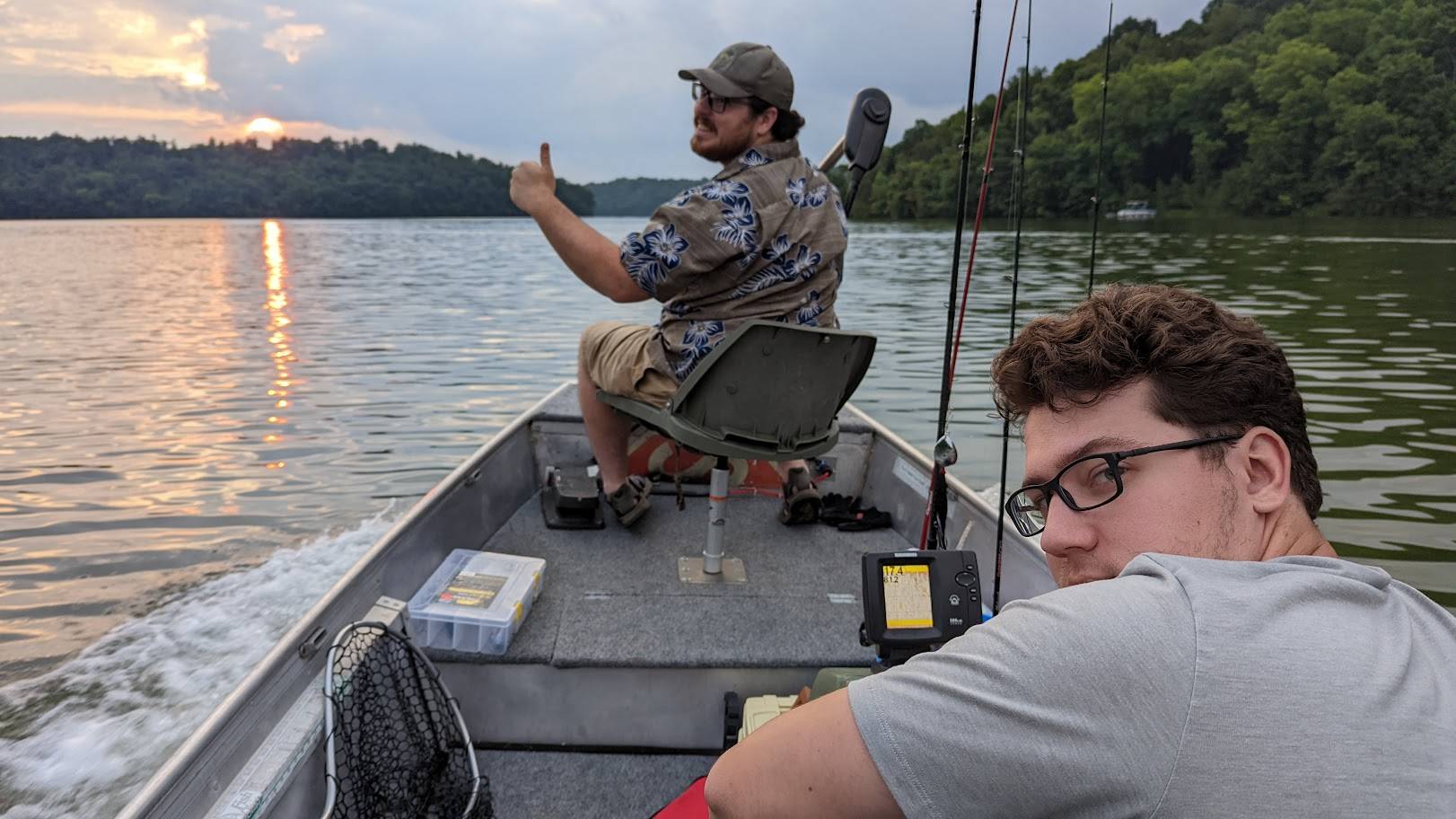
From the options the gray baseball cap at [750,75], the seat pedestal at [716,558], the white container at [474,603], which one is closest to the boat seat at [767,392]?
the seat pedestal at [716,558]

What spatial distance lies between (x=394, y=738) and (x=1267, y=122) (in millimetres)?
17941

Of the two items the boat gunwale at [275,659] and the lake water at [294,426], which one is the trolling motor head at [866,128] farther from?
the boat gunwale at [275,659]

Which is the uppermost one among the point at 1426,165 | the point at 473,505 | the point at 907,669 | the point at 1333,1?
the point at 1333,1

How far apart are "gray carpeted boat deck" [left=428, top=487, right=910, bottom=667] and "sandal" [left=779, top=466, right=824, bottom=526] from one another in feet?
0.15

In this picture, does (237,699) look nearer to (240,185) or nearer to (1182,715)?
(1182,715)

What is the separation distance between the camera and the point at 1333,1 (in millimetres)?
18766

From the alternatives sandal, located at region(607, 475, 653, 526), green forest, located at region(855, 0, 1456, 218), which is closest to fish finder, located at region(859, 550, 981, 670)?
sandal, located at region(607, 475, 653, 526)

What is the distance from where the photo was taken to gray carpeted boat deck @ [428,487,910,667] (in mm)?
2445

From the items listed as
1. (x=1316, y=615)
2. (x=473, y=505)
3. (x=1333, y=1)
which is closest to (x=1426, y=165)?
(x=1333, y=1)

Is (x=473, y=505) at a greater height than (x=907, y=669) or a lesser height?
lesser

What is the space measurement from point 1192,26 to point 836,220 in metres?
17.0

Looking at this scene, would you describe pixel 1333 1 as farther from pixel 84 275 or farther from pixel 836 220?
pixel 84 275

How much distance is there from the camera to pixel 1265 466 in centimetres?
88

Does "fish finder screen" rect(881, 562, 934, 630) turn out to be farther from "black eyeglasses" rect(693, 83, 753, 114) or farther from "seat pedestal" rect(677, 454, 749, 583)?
"black eyeglasses" rect(693, 83, 753, 114)
